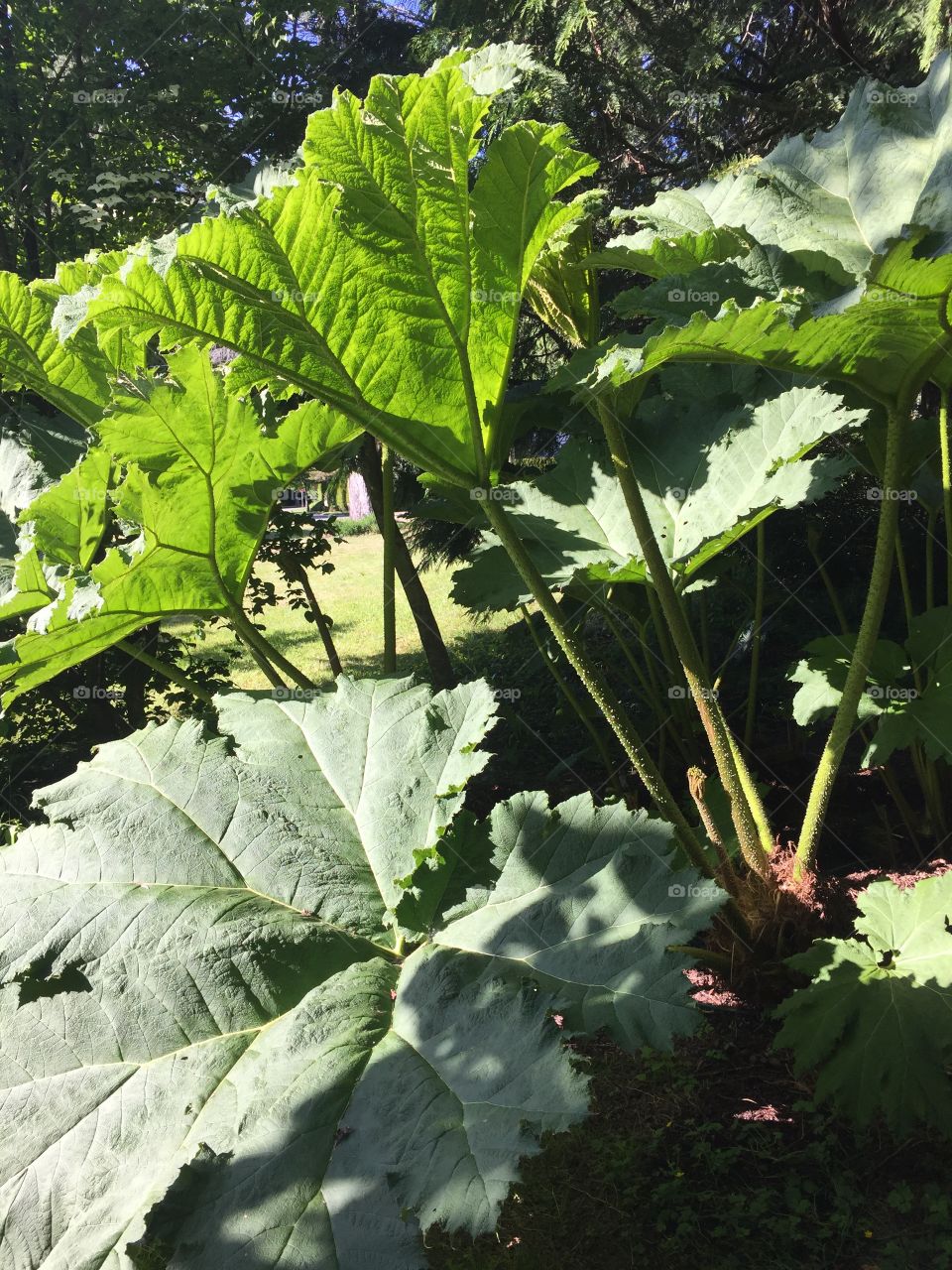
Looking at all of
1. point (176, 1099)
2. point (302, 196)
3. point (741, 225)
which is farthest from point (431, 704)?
point (741, 225)

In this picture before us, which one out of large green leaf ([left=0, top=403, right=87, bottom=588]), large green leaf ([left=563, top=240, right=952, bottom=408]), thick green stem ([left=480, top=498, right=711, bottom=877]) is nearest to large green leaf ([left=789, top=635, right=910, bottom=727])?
thick green stem ([left=480, top=498, right=711, bottom=877])

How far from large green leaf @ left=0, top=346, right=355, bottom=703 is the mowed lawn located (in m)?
2.91

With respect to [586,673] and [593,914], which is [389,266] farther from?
[593,914]

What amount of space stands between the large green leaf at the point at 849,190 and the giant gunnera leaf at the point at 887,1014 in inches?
54.0

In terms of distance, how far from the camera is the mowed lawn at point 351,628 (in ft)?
20.9

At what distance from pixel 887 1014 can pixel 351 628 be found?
258 inches

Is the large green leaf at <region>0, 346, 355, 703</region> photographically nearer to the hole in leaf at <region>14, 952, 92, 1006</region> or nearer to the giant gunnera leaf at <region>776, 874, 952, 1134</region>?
the hole in leaf at <region>14, 952, 92, 1006</region>

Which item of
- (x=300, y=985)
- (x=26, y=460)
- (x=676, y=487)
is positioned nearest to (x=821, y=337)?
(x=676, y=487)

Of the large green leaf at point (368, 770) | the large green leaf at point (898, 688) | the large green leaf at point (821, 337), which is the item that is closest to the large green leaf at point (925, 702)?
the large green leaf at point (898, 688)

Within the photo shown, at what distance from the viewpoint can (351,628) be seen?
7984mm

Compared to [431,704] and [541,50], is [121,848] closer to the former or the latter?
[431,704]

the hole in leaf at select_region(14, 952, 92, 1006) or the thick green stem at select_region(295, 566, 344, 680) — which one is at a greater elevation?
the hole in leaf at select_region(14, 952, 92, 1006)

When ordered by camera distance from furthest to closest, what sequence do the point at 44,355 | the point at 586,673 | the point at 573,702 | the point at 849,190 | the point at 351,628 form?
the point at 351,628
the point at 573,702
the point at 44,355
the point at 849,190
the point at 586,673

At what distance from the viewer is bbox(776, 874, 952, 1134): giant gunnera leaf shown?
1716 millimetres
